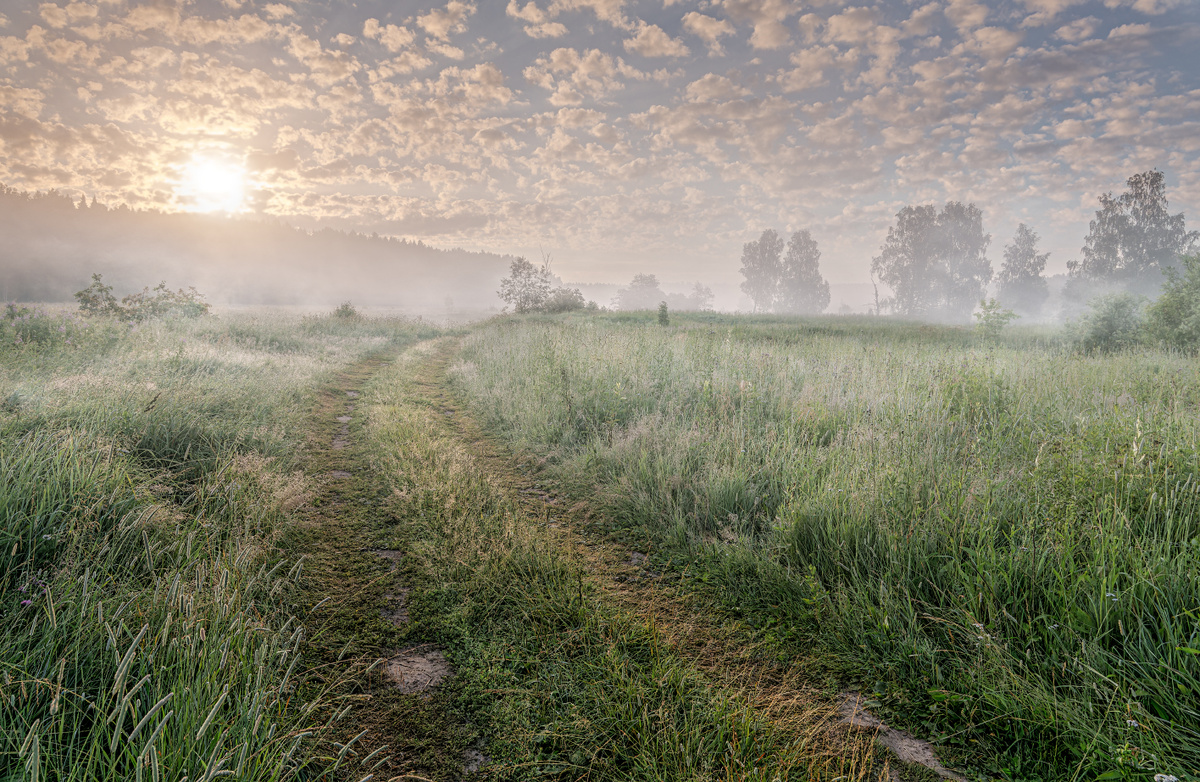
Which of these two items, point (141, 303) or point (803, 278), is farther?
point (803, 278)

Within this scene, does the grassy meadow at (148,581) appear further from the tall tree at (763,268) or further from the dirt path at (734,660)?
the tall tree at (763,268)

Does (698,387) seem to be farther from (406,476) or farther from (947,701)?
(947,701)

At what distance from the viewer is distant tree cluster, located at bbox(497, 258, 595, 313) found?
4009 cm

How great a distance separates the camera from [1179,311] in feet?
45.4

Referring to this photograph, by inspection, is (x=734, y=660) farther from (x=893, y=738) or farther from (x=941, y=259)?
(x=941, y=259)

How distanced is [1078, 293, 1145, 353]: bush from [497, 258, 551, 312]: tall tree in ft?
109

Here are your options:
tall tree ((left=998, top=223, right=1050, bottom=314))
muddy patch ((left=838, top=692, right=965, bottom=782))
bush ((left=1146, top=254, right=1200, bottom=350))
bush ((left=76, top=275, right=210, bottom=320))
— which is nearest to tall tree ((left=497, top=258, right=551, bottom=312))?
bush ((left=76, top=275, right=210, bottom=320))

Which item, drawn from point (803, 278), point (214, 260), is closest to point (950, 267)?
point (803, 278)

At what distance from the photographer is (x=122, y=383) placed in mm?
6191

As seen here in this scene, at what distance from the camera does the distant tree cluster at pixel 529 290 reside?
132 feet

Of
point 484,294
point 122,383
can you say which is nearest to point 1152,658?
point 122,383

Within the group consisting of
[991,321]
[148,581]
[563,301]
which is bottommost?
[148,581]

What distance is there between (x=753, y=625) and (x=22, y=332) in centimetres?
1528

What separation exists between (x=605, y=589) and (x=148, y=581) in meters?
3.14
